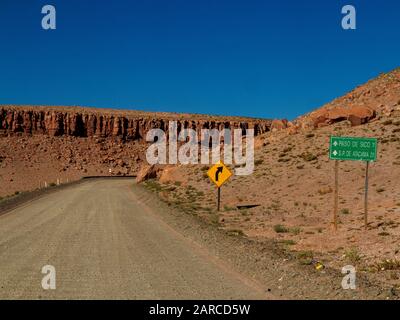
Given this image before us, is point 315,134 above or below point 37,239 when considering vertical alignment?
above

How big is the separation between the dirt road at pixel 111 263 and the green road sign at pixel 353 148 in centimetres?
653

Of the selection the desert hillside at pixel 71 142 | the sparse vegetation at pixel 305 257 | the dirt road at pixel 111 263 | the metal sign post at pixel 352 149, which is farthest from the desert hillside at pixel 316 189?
the desert hillside at pixel 71 142

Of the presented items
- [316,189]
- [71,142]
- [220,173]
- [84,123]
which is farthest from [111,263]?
[84,123]

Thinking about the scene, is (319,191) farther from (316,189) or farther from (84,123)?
(84,123)

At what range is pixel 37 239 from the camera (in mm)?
15750

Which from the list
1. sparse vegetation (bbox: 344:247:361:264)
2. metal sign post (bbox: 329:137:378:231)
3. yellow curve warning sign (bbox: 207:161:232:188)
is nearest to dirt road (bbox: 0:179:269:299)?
sparse vegetation (bbox: 344:247:361:264)

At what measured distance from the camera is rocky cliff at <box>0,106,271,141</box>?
116 meters

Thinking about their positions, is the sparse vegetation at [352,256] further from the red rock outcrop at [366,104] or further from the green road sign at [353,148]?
the red rock outcrop at [366,104]

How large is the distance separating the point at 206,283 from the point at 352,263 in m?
4.69

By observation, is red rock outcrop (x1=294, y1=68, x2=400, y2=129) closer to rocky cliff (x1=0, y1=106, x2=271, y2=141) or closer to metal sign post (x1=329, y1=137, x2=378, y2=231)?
metal sign post (x1=329, y1=137, x2=378, y2=231)
